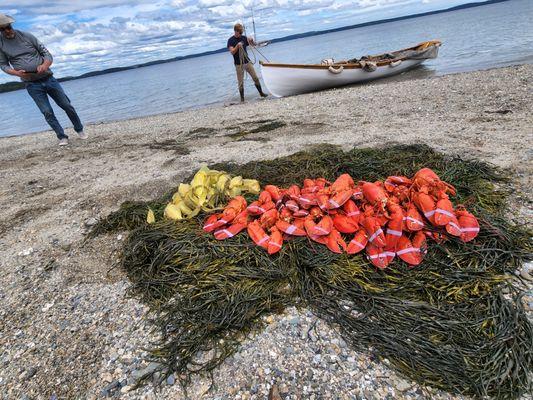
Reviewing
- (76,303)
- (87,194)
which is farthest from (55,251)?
(87,194)

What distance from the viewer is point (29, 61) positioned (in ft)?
22.8

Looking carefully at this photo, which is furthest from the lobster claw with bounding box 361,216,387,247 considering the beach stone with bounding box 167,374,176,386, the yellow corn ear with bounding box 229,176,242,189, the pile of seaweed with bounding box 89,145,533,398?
the beach stone with bounding box 167,374,176,386

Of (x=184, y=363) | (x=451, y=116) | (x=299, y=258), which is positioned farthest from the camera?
(x=451, y=116)

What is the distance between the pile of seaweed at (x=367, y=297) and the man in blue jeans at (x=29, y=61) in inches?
236

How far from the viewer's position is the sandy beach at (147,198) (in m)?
2.20

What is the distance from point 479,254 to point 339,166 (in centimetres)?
217

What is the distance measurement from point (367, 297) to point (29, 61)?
8326 mm

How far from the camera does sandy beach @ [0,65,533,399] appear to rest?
2201 mm

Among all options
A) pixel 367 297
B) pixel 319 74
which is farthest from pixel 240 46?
pixel 367 297

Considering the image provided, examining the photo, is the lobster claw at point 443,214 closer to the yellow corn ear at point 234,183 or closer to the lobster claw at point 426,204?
the lobster claw at point 426,204

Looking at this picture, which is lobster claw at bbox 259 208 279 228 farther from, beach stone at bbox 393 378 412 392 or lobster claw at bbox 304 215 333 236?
beach stone at bbox 393 378 412 392

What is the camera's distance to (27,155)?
9359 mm

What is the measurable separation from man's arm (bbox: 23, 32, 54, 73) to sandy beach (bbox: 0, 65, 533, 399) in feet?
7.05

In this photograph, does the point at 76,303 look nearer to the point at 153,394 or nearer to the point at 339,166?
the point at 153,394
